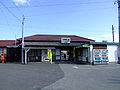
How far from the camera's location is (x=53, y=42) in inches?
842

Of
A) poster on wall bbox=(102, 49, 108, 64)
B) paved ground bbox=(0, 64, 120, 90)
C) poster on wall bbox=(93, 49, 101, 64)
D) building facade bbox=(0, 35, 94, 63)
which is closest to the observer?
paved ground bbox=(0, 64, 120, 90)

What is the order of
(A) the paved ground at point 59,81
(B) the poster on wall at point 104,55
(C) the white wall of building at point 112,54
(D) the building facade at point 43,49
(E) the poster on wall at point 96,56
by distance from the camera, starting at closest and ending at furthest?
1. (A) the paved ground at point 59,81
2. (E) the poster on wall at point 96,56
3. (B) the poster on wall at point 104,55
4. (C) the white wall of building at point 112,54
5. (D) the building facade at point 43,49

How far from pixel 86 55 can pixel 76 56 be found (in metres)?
4.93

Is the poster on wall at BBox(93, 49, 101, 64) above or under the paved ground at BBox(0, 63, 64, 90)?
above

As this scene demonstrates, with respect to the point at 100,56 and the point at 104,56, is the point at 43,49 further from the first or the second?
the point at 104,56

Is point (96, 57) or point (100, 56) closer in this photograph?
point (96, 57)

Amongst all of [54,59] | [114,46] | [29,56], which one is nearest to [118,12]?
[114,46]

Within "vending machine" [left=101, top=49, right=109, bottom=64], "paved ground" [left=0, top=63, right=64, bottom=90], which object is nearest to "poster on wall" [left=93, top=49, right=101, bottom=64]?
"vending machine" [left=101, top=49, right=109, bottom=64]

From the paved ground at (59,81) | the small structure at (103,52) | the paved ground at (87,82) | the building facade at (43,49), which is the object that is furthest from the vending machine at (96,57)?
the paved ground at (87,82)

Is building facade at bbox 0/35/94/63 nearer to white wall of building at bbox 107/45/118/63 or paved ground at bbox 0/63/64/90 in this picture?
white wall of building at bbox 107/45/118/63

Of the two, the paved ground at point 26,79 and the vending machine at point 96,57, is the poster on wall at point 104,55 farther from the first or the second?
the paved ground at point 26,79

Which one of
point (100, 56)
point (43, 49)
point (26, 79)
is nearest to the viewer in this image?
point (26, 79)

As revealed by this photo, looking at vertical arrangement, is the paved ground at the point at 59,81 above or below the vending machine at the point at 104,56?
below

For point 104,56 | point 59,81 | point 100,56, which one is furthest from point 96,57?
point 59,81
